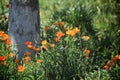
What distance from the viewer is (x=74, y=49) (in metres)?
4.51

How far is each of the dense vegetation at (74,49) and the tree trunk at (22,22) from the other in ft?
0.78

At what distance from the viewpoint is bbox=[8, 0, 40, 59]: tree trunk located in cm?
483

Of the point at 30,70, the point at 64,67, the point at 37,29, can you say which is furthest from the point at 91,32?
the point at 30,70

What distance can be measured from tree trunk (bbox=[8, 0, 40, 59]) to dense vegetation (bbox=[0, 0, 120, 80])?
24 centimetres

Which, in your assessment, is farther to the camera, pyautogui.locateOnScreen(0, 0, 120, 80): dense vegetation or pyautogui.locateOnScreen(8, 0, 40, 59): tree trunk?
pyautogui.locateOnScreen(8, 0, 40, 59): tree trunk

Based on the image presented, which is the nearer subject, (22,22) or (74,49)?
(74,49)

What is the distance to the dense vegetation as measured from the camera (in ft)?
13.4

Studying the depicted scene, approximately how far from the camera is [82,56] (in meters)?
4.54

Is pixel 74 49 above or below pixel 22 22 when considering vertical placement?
below

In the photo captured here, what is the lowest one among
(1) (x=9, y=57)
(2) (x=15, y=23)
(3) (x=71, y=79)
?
(3) (x=71, y=79)

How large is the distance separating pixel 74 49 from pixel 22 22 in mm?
891

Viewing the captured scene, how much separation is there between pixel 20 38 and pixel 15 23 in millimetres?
225

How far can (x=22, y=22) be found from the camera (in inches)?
192

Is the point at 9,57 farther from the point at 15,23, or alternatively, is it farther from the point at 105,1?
the point at 105,1
